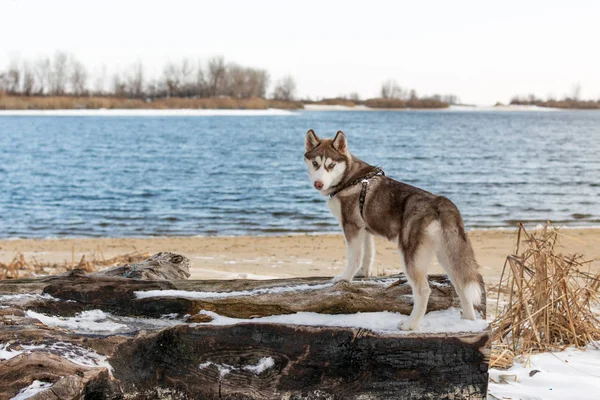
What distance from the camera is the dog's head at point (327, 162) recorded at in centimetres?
493

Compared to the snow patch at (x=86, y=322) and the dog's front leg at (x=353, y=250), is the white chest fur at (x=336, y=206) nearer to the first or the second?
the dog's front leg at (x=353, y=250)

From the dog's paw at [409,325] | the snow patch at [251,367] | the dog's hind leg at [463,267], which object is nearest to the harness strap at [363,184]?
the dog's hind leg at [463,267]

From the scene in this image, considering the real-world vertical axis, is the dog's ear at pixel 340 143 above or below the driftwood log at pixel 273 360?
above

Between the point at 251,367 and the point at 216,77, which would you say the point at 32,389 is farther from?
the point at 216,77

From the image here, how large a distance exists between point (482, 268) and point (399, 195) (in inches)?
232

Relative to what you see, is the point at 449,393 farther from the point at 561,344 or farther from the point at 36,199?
the point at 36,199

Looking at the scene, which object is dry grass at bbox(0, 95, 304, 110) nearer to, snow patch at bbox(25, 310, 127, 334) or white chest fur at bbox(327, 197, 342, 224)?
snow patch at bbox(25, 310, 127, 334)

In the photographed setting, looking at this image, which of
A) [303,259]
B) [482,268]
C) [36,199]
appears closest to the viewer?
[482,268]

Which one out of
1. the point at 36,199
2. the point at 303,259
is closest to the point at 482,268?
the point at 303,259

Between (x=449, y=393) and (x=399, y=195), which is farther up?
(x=399, y=195)

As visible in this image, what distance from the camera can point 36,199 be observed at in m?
20.4

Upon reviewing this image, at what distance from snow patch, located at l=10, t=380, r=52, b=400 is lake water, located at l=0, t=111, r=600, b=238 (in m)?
11.2

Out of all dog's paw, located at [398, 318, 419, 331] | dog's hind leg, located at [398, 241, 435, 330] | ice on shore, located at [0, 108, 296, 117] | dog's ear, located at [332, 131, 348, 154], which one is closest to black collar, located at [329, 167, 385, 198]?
dog's ear, located at [332, 131, 348, 154]

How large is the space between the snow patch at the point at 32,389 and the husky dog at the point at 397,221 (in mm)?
2214
